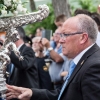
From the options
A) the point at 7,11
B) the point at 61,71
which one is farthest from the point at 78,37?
the point at 61,71

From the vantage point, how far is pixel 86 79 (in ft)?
8.39

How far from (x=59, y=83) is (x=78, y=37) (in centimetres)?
232

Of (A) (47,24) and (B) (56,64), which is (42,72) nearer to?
(B) (56,64)

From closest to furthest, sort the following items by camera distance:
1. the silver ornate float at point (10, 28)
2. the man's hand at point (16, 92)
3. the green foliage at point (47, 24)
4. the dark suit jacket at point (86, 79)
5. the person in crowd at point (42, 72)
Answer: the dark suit jacket at point (86, 79)
the silver ornate float at point (10, 28)
the man's hand at point (16, 92)
the person in crowd at point (42, 72)
the green foliage at point (47, 24)

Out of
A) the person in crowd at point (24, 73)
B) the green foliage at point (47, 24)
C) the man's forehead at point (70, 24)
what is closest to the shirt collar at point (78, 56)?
the man's forehead at point (70, 24)

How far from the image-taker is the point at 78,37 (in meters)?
2.89

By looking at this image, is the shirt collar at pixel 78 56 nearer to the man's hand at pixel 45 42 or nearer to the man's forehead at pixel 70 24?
the man's forehead at pixel 70 24

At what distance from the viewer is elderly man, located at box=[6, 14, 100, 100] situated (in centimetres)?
254

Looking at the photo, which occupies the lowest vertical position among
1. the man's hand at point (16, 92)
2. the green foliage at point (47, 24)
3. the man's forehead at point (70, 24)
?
the green foliage at point (47, 24)

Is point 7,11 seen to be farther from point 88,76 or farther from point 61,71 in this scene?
point 61,71

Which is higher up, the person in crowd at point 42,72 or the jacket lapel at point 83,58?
the jacket lapel at point 83,58

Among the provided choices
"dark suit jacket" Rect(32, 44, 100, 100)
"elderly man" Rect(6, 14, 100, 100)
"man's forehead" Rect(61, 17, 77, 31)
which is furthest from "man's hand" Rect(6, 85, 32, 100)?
"man's forehead" Rect(61, 17, 77, 31)

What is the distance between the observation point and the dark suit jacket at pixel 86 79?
2512 millimetres

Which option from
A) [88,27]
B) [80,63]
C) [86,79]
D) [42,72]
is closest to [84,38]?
[88,27]
